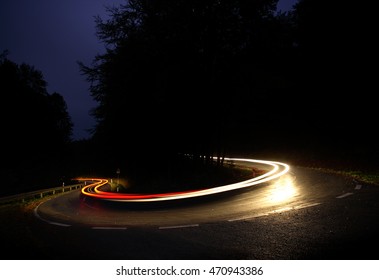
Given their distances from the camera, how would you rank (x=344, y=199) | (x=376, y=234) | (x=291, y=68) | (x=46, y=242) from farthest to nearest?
(x=291, y=68) → (x=344, y=199) → (x=46, y=242) → (x=376, y=234)

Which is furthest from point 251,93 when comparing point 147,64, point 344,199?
point 344,199

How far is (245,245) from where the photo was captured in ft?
24.0

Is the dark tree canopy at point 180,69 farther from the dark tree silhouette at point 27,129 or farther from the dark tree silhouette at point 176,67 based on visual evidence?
the dark tree silhouette at point 27,129

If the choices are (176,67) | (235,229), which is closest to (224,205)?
(235,229)

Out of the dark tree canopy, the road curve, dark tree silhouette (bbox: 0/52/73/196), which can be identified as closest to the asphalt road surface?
the road curve

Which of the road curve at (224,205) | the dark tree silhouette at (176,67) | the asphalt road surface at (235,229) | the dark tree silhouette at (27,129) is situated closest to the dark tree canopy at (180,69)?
the dark tree silhouette at (176,67)

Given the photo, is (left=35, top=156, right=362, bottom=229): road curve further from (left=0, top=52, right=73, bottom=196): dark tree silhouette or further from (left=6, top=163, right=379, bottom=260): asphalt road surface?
(left=0, top=52, right=73, bottom=196): dark tree silhouette

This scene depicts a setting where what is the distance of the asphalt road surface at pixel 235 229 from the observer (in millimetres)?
6914

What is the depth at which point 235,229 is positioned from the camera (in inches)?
343

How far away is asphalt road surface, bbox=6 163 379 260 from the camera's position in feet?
22.7

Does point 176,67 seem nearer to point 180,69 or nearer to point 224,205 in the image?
point 180,69

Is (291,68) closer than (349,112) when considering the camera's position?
No
